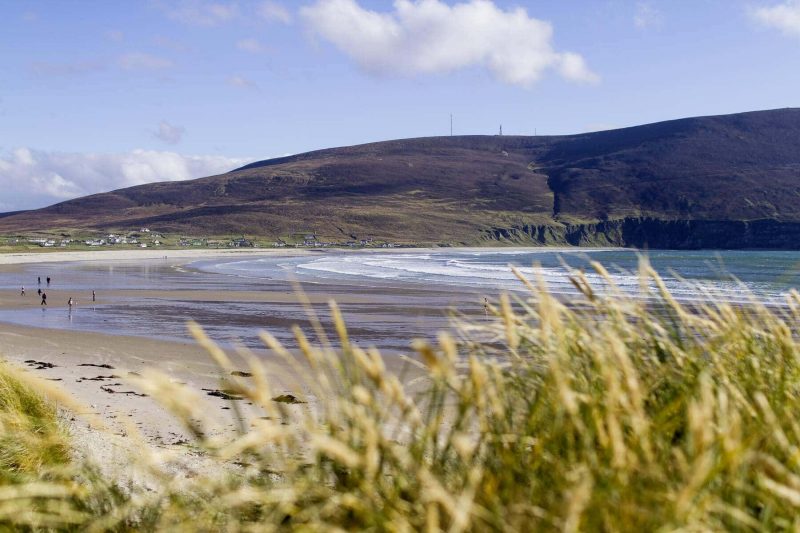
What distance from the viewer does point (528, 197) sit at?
16362 centimetres

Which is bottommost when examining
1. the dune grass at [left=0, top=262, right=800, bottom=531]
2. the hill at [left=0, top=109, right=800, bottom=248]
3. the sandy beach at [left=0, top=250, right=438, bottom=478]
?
the sandy beach at [left=0, top=250, right=438, bottom=478]

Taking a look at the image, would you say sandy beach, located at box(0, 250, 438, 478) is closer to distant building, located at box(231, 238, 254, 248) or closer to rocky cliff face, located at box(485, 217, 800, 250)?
distant building, located at box(231, 238, 254, 248)

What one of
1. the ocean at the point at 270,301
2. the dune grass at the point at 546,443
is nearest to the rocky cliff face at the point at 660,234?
the ocean at the point at 270,301

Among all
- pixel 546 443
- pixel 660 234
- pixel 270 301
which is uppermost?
pixel 546 443

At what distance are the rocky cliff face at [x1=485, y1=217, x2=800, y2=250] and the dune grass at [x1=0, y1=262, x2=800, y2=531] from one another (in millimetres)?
131364

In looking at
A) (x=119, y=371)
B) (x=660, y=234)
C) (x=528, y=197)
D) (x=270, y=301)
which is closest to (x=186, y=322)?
(x=270, y=301)

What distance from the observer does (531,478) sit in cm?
217

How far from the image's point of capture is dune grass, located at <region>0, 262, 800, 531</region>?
1.90m

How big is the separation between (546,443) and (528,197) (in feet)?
538

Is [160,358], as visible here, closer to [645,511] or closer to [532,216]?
[645,511]

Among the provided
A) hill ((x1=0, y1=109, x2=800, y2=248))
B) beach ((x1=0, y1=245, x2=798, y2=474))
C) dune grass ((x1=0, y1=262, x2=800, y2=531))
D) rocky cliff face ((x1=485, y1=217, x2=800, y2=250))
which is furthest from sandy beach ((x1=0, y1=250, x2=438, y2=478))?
rocky cliff face ((x1=485, y1=217, x2=800, y2=250))

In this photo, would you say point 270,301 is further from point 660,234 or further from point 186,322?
point 660,234

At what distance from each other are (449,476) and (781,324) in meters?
1.64

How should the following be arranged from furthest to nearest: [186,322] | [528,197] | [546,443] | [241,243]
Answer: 1. [528,197]
2. [241,243]
3. [186,322]
4. [546,443]
